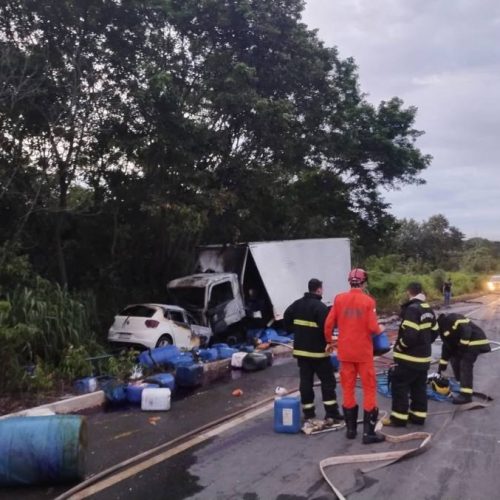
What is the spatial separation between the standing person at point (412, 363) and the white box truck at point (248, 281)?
7.41m

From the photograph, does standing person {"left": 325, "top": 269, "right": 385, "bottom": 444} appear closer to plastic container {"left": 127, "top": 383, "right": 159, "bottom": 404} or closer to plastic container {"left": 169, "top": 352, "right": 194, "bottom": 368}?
plastic container {"left": 127, "top": 383, "right": 159, "bottom": 404}

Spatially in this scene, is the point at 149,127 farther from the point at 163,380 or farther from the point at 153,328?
the point at 163,380

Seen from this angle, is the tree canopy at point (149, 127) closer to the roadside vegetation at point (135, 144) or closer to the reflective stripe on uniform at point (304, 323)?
the roadside vegetation at point (135, 144)

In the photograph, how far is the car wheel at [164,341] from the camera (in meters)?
11.8

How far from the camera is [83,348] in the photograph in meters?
9.78

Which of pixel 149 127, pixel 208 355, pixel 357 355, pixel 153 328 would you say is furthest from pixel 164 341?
pixel 357 355

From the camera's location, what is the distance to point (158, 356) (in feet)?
34.0

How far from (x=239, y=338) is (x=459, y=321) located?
7.68m

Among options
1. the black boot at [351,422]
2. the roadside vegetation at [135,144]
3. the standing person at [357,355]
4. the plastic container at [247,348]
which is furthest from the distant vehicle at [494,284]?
the black boot at [351,422]

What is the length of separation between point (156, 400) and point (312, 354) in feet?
7.98

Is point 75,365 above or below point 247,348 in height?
above

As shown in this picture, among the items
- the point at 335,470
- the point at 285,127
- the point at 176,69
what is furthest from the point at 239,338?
the point at 335,470

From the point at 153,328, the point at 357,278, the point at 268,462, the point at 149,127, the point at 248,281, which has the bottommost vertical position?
the point at 268,462

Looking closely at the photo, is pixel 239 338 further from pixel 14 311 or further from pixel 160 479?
pixel 160 479
